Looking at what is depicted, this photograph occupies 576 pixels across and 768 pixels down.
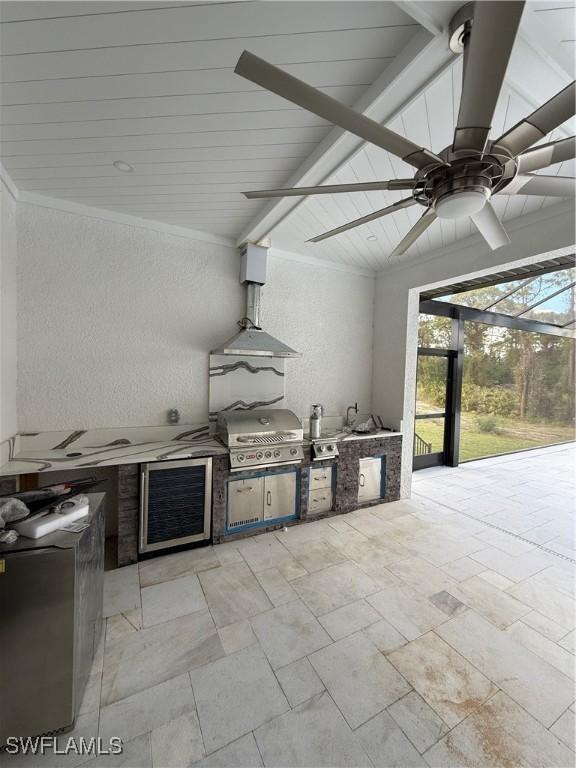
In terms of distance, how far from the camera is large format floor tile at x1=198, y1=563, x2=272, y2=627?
1931 millimetres

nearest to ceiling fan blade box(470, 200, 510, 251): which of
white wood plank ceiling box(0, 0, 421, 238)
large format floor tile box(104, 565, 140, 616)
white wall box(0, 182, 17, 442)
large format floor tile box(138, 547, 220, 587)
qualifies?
white wood plank ceiling box(0, 0, 421, 238)

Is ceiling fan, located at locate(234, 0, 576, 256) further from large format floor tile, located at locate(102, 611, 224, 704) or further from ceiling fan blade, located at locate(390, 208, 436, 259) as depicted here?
large format floor tile, located at locate(102, 611, 224, 704)

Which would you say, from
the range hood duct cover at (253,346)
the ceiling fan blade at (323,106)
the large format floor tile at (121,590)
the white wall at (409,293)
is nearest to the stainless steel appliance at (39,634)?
the large format floor tile at (121,590)

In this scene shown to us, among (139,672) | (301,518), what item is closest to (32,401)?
(139,672)

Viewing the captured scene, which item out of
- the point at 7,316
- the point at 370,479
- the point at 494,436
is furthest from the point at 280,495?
the point at 494,436

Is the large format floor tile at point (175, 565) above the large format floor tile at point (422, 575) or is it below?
below

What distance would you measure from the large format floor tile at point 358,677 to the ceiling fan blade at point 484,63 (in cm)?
239

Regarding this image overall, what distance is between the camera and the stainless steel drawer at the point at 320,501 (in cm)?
318

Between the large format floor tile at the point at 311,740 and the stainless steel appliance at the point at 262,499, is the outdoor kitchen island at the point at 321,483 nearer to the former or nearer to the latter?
the stainless steel appliance at the point at 262,499

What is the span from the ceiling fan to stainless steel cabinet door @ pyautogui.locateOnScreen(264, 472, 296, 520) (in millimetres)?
2487

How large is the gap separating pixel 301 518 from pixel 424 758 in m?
1.95

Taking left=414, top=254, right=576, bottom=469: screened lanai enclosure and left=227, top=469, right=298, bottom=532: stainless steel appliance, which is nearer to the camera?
left=227, top=469, right=298, bottom=532: stainless steel appliance

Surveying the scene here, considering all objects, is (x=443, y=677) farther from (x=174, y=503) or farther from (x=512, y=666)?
(x=174, y=503)

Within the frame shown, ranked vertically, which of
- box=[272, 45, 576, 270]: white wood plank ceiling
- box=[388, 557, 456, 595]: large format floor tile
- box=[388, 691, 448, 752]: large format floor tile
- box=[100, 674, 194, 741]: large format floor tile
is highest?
box=[272, 45, 576, 270]: white wood plank ceiling
